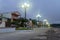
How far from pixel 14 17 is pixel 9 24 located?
55.3 ft

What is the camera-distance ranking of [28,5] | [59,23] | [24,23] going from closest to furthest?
[59,23]
[28,5]
[24,23]

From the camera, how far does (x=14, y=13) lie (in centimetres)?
7631

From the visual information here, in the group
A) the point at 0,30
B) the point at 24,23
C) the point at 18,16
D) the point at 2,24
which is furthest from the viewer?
the point at 18,16

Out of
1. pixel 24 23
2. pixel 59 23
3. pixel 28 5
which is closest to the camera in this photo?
pixel 59 23

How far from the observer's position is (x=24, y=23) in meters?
67.8

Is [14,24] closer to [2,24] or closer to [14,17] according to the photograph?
[2,24]

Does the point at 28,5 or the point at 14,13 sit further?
the point at 14,13

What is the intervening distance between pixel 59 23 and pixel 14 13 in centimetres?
6779

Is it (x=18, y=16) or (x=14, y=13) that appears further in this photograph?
(x=18, y=16)

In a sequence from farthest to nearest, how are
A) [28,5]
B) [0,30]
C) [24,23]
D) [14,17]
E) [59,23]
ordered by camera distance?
[14,17] → [24,23] → [28,5] → [0,30] → [59,23]

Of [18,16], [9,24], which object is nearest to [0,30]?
[9,24]

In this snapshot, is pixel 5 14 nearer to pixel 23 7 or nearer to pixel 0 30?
pixel 23 7

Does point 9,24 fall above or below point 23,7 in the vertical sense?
below

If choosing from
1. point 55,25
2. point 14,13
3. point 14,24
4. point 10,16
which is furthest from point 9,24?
point 55,25
